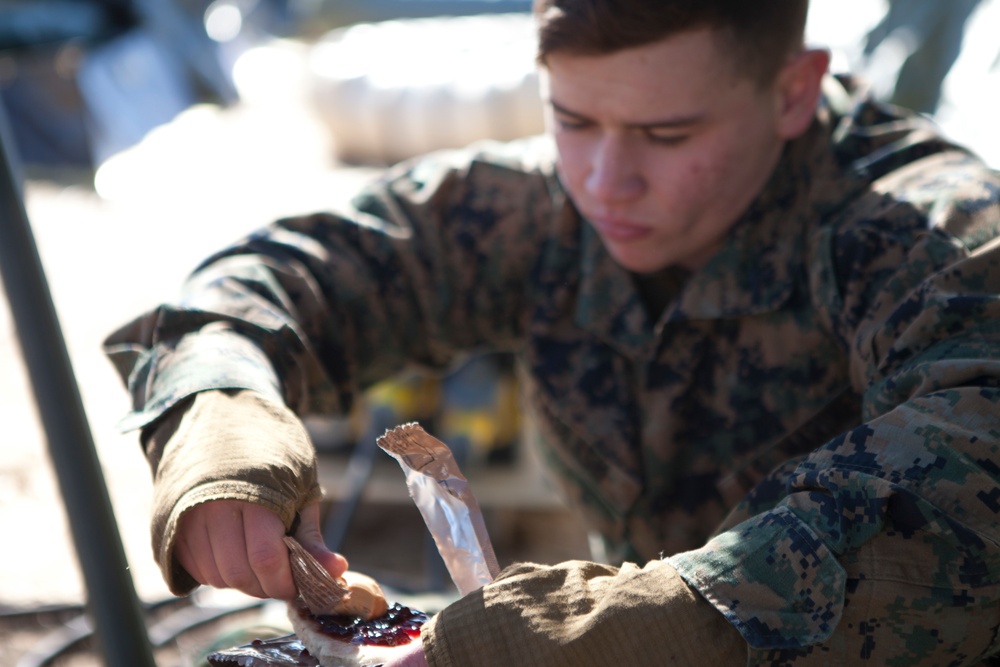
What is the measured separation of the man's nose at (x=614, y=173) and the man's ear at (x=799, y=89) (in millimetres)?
276

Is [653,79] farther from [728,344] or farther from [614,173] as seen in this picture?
[728,344]

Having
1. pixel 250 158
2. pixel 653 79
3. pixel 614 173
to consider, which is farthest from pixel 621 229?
pixel 250 158

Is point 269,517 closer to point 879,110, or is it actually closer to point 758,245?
point 758,245

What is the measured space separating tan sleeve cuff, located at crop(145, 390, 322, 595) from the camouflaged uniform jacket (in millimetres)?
50

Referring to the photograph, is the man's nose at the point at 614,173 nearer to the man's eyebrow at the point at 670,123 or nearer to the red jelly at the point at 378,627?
the man's eyebrow at the point at 670,123

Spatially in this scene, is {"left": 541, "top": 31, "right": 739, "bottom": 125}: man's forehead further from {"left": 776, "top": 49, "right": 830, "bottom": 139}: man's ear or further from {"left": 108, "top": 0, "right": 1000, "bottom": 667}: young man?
{"left": 776, "top": 49, "right": 830, "bottom": 139}: man's ear

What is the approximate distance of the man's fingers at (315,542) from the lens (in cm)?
105

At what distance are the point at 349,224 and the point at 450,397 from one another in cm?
141

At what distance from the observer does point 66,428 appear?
124 cm

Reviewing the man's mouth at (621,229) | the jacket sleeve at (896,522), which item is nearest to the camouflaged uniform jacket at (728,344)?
the jacket sleeve at (896,522)

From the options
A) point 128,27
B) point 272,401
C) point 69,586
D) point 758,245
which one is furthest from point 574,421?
point 128,27

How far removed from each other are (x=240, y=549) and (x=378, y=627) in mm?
158

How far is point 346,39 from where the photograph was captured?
7918 millimetres

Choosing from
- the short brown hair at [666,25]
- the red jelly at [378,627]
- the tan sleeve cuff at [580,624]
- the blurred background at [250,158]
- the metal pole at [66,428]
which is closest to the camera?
the tan sleeve cuff at [580,624]
